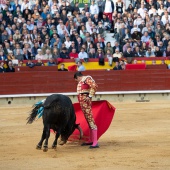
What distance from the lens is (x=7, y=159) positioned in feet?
28.2

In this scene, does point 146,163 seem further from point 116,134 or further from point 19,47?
point 19,47

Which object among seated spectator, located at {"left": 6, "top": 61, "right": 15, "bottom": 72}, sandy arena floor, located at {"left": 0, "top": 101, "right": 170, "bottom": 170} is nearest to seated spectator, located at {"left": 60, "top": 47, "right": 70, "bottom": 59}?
seated spectator, located at {"left": 6, "top": 61, "right": 15, "bottom": 72}

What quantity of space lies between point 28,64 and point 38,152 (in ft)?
27.5

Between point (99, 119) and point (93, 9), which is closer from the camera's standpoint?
point (99, 119)

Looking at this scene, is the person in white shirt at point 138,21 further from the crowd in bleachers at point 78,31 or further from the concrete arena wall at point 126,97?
the concrete arena wall at point 126,97

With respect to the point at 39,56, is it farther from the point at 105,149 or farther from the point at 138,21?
the point at 105,149

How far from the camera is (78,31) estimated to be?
58.7ft

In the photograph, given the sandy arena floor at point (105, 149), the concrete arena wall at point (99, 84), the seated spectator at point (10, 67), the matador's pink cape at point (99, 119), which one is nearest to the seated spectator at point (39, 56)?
the concrete arena wall at point (99, 84)

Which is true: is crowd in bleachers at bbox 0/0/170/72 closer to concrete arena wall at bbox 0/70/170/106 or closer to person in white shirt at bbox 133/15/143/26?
person in white shirt at bbox 133/15/143/26

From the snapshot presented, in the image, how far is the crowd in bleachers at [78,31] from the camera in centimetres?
1703

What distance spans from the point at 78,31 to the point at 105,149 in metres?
8.89

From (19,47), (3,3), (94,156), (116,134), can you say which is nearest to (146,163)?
(94,156)

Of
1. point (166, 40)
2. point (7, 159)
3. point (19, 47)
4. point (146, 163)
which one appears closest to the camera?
point (146, 163)

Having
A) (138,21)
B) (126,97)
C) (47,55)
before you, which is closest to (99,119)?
(47,55)
